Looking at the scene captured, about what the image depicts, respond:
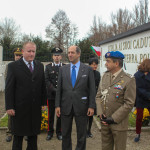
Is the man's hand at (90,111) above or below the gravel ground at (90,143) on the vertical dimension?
above

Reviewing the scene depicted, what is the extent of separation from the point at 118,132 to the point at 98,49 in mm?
10813

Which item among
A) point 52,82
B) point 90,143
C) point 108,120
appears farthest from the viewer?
point 52,82

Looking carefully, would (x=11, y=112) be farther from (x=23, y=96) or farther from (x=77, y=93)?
(x=77, y=93)

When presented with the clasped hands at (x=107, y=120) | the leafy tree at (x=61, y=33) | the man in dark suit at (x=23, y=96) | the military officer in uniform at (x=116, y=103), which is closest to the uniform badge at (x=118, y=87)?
the military officer in uniform at (x=116, y=103)

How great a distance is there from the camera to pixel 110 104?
3174 mm

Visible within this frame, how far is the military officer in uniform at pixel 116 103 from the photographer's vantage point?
3033 millimetres

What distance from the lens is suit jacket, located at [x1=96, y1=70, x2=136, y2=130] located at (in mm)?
3023

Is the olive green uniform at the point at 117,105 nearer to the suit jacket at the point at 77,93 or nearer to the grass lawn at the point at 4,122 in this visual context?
the suit jacket at the point at 77,93

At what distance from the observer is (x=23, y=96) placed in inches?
139

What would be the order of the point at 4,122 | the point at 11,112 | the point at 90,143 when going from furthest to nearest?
the point at 4,122 → the point at 90,143 → the point at 11,112

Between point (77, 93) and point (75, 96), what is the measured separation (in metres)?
0.07

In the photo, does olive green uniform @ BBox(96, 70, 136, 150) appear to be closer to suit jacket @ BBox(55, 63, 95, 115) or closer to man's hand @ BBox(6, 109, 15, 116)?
suit jacket @ BBox(55, 63, 95, 115)

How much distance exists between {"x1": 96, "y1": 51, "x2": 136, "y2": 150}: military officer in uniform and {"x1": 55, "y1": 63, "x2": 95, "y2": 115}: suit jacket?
0.49 metres

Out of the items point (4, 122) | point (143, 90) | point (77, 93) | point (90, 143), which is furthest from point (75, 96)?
point (4, 122)
